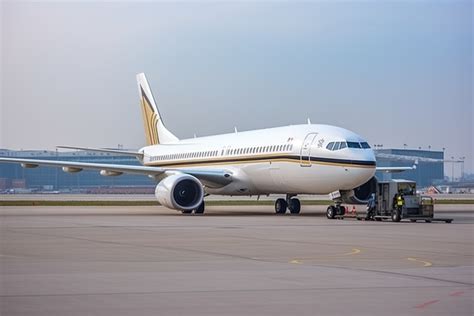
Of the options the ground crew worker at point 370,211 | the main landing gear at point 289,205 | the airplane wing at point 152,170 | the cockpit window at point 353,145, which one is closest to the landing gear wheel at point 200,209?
the airplane wing at point 152,170

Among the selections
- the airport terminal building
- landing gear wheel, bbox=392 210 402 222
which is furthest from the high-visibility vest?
the airport terminal building

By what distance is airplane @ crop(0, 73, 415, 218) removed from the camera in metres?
34.4

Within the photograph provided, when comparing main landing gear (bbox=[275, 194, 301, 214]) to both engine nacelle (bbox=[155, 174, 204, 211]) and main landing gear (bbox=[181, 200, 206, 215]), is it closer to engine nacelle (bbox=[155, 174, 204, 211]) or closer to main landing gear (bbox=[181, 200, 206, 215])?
main landing gear (bbox=[181, 200, 206, 215])

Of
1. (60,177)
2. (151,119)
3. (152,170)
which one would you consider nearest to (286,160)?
(152,170)

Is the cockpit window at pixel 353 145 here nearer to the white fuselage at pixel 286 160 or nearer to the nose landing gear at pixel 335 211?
the white fuselage at pixel 286 160

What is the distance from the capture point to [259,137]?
4038 centimetres

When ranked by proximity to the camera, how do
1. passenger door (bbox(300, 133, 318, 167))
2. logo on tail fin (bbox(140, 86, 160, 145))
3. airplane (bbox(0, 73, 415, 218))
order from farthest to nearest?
logo on tail fin (bbox(140, 86, 160, 145)) → passenger door (bbox(300, 133, 318, 167)) → airplane (bbox(0, 73, 415, 218))

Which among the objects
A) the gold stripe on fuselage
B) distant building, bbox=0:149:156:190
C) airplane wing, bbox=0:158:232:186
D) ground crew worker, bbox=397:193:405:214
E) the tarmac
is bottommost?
the tarmac

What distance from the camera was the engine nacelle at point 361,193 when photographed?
36.3 m

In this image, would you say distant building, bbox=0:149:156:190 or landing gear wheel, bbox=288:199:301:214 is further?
Result: distant building, bbox=0:149:156:190

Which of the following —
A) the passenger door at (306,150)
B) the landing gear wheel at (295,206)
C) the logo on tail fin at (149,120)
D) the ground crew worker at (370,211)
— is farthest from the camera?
the logo on tail fin at (149,120)

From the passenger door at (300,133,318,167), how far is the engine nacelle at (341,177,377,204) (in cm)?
197

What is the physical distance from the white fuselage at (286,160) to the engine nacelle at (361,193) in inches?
47.3

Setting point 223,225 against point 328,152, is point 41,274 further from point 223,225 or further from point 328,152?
point 328,152
